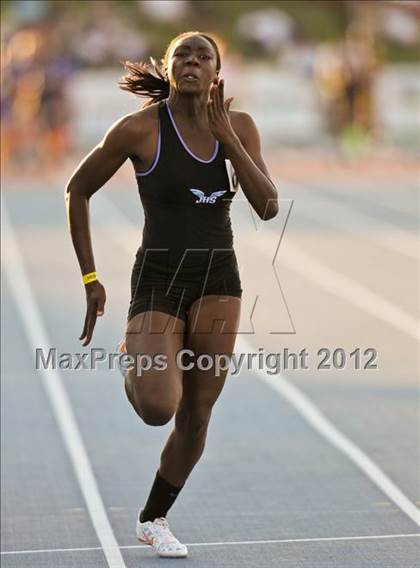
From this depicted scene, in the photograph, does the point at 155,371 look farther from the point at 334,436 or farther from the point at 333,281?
the point at 333,281

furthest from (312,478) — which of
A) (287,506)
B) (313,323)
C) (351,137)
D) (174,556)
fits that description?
(351,137)

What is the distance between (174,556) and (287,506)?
4.56 feet

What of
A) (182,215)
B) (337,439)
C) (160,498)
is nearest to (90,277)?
(182,215)

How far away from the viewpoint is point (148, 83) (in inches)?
262

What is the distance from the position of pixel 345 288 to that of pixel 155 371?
1033cm

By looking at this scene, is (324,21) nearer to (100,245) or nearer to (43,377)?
→ (100,245)

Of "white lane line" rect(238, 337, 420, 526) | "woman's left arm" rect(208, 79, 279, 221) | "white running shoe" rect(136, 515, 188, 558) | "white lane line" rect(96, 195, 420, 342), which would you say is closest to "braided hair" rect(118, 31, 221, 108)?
"woman's left arm" rect(208, 79, 279, 221)

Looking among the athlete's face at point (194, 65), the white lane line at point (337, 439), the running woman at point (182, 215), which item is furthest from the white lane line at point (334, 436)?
the athlete's face at point (194, 65)

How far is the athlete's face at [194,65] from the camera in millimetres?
6188

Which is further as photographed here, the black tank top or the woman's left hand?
the black tank top

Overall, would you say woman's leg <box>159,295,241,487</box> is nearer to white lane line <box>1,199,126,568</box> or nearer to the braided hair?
white lane line <box>1,199,126,568</box>

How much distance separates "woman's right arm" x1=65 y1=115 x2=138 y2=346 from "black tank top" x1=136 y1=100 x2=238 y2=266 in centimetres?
14

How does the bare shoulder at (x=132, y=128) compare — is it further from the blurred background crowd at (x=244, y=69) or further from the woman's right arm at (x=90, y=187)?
the blurred background crowd at (x=244, y=69)

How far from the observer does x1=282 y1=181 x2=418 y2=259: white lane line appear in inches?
793
